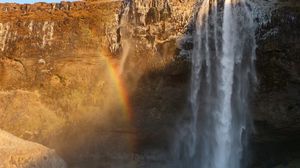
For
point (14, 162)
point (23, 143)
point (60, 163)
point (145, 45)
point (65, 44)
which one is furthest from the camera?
point (65, 44)

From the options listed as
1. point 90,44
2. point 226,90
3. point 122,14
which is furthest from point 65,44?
point 226,90

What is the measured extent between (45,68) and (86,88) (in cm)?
282


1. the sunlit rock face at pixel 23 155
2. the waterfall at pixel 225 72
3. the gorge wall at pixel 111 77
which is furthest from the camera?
the waterfall at pixel 225 72

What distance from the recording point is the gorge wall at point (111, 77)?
24.9 meters

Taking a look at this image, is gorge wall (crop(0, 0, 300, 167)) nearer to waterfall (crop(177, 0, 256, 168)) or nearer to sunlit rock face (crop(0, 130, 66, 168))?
waterfall (crop(177, 0, 256, 168))

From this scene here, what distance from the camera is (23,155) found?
20453 mm

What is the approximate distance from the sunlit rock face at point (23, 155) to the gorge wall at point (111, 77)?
477 centimetres

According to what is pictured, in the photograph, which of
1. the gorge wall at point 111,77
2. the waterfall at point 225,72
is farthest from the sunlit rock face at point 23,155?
the waterfall at point 225,72

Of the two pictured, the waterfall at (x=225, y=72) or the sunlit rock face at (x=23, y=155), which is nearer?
the sunlit rock face at (x=23, y=155)

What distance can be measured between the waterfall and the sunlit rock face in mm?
8301

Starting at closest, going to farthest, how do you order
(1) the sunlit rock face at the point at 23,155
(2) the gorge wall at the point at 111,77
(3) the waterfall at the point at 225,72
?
(1) the sunlit rock face at the point at 23,155 < (2) the gorge wall at the point at 111,77 < (3) the waterfall at the point at 225,72

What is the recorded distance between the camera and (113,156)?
2786 centimetres

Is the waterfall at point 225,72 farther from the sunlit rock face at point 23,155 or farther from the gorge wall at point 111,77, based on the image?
the sunlit rock face at point 23,155

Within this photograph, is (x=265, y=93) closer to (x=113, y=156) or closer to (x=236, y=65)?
(x=236, y=65)
